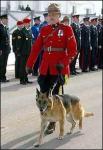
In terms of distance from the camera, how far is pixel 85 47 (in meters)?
15.7

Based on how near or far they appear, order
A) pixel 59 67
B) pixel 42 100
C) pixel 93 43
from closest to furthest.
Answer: pixel 42 100
pixel 59 67
pixel 93 43

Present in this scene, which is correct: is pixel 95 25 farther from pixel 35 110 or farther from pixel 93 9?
pixel 93 9

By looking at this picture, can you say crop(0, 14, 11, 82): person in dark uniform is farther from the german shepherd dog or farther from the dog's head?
the dog's head

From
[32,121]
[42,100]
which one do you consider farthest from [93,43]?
A: [42,100]

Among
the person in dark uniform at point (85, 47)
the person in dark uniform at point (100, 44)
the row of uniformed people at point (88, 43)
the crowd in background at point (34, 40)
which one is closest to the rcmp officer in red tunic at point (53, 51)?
the crowd in background at point (34, 40)

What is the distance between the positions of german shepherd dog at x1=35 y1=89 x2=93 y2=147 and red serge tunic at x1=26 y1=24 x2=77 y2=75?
499 millimetres

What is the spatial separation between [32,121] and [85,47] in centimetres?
786

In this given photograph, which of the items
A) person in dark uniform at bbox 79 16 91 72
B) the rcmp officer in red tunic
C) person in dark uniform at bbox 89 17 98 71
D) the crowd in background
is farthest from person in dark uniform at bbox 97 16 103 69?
the rcmp officer in red tunic

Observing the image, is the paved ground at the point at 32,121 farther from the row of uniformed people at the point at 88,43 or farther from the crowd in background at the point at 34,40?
the row of uniformed people at the point at 88,43

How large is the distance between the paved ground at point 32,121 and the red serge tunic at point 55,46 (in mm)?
973

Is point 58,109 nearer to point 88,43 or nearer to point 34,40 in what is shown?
point 34,40

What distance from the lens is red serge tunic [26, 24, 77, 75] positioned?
7180 mm

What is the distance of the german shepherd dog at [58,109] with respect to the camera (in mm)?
6527

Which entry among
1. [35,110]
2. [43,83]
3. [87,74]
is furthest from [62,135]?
[87,74]
